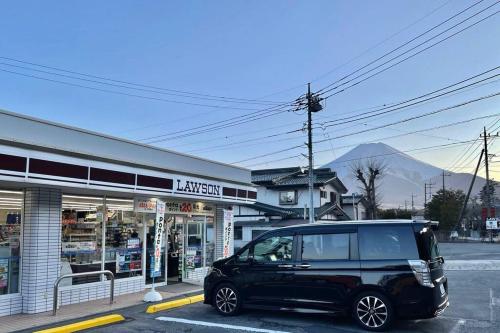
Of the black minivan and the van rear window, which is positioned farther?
the van rear window

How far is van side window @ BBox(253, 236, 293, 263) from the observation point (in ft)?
30.1

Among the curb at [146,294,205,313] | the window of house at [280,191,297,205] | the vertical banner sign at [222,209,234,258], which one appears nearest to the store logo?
the vertical banner sign at [222,209,234,258]

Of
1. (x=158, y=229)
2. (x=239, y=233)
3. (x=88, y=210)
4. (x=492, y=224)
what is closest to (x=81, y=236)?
(x=88, y=210)

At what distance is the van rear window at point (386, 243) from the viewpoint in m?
8.04

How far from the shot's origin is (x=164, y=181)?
12516 mm

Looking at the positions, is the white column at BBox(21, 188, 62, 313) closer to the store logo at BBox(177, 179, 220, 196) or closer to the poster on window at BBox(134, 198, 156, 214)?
the poster on window at BBox(134, 198, 156, 214)

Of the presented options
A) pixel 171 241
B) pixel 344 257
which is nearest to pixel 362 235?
pixel 344 257

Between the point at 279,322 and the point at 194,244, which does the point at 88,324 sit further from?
the point at 194,244

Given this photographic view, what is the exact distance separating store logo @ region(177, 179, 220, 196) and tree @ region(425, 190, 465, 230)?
162ft

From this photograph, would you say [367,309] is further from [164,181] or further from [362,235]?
[164,181]

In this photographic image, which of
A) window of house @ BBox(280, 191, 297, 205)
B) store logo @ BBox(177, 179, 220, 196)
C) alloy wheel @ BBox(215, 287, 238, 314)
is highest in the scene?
window of house @ BBox(280, 191, 297, 205)

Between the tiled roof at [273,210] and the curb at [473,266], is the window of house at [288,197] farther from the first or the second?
the curb at [473,266]

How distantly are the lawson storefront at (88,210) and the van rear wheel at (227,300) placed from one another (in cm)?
349

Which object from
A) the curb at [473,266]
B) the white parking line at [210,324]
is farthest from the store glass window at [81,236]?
the curb at [473,266]
